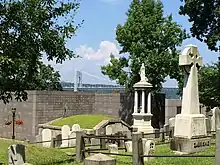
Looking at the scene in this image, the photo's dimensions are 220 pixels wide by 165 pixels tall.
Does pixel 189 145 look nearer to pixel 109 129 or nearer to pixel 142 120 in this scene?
pixel 109 129

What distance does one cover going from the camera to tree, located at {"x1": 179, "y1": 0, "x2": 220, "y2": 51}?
35062 mm

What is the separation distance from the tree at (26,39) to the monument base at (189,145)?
5465 mm

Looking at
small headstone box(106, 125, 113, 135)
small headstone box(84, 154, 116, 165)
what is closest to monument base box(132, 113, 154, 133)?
small headstone box(106, 125, 113, 135)

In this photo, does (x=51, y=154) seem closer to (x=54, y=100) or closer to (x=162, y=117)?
(x=54, y=100)

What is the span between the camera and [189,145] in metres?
14.9

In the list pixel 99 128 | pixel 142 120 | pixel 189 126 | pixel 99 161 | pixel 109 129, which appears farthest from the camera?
pixel 142 120

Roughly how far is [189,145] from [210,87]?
17.4m

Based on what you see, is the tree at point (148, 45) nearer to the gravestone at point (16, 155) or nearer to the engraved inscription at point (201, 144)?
the engraved inscription at point (201, 144)

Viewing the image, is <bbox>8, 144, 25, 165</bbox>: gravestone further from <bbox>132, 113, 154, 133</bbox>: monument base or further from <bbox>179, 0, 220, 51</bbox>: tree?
<bbox>179, 0, 220, 51</bbox>: tree

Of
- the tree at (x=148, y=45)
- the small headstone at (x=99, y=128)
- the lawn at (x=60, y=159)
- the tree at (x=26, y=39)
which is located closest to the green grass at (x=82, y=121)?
the small headstone at (x=99, y=128)

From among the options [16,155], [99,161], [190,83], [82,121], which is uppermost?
[190,83]

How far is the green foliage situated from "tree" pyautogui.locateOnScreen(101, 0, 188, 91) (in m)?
2.00

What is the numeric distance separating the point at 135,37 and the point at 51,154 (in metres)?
17.8

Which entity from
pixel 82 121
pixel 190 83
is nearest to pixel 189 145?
pixel 190 83
